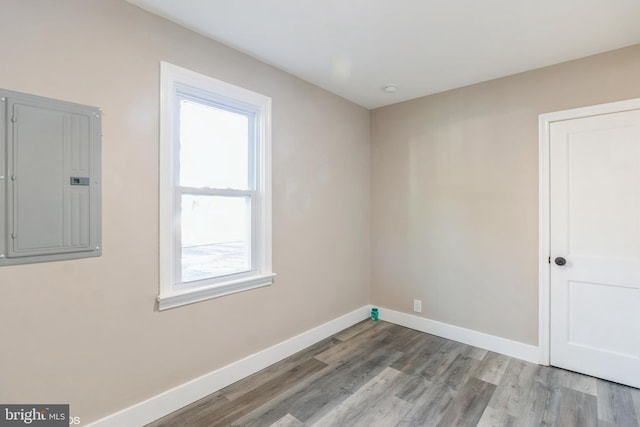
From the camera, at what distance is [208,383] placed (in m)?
2.23

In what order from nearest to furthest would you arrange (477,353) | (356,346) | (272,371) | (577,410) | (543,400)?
1. (577,410)
2. (543,400)
3. (272,371)
4. (477,353)
5. (356,346)

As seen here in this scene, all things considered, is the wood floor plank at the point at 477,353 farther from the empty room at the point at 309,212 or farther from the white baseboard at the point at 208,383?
the white baseboard at the point at 208,383

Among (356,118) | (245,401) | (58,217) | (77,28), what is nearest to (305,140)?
(356,118)

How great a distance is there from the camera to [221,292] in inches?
91.4

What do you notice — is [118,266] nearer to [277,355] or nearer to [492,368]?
[277,355]

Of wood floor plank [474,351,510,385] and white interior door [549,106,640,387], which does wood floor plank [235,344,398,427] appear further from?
white interior door [549,106,640,387]

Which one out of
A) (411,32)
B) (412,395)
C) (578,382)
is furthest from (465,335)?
(411,32)

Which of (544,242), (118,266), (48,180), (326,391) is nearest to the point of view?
(48,180)

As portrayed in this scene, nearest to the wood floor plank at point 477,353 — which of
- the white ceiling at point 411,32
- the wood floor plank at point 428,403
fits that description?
the wood floor plank at point 428,403

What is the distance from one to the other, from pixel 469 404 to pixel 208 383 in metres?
1.83

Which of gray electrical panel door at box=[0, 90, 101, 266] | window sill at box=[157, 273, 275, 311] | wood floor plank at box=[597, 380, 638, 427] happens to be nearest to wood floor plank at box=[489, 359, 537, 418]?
wood floor plank at box=[597, 380, 638, 427]

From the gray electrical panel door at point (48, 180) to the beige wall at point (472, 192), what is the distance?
9.29 ft

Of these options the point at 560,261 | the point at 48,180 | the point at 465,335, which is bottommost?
the point at 465,335

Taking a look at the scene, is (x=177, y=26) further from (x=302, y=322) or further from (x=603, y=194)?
(x=603, y=194)
